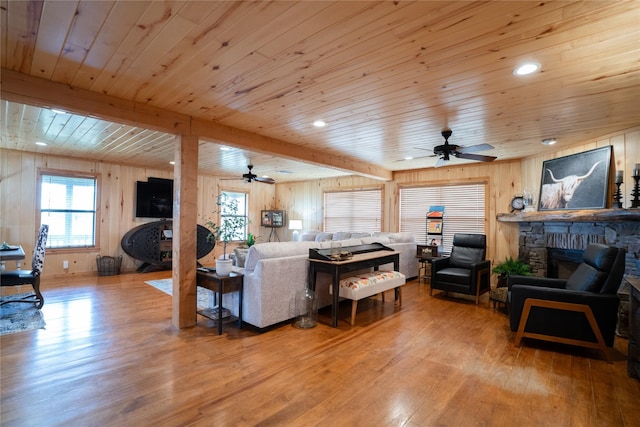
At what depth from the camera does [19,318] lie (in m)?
3.77

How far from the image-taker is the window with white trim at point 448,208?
6.28m

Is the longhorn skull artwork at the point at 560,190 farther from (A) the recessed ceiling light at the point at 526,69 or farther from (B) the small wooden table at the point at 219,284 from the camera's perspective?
(B) the small wooden table at the point at 219,284

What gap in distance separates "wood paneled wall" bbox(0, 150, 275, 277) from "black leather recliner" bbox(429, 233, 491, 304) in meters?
5.99

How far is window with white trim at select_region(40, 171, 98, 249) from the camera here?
240 inches

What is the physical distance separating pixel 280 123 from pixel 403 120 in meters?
1.47

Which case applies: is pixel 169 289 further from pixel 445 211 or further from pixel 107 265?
pixel 445 211

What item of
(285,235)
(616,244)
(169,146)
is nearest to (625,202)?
(616,244)

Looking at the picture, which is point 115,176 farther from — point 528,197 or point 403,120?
point 528,197

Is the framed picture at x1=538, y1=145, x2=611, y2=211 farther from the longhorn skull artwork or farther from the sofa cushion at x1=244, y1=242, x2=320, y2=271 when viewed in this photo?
the sofa cushion at x1=244, y1=242, x2=320, y2=271

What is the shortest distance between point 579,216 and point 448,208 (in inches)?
103

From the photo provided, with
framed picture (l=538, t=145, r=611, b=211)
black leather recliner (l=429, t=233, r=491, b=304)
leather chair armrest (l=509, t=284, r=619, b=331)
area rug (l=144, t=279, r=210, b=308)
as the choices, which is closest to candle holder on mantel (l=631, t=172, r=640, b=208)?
framed picture (l=538, t=145, r=611, b=211)

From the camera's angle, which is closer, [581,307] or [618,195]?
[581,307]

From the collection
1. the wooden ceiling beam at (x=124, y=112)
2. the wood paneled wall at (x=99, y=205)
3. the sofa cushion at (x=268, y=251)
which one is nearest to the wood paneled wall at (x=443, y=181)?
the wood paneled wall at (x=99, y=205)

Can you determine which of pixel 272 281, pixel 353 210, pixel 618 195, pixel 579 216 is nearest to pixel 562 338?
pixel 579 216
